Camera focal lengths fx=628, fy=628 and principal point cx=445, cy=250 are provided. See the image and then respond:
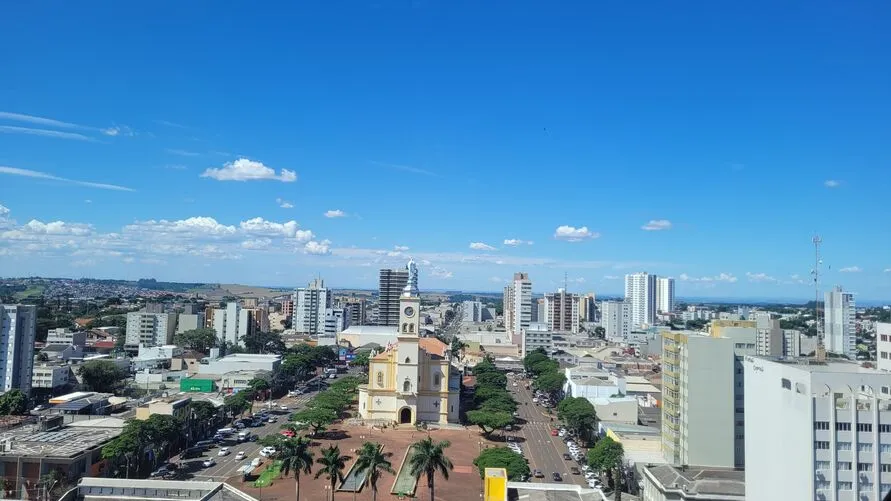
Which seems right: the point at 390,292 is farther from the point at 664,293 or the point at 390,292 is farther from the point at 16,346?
the point at 664,293

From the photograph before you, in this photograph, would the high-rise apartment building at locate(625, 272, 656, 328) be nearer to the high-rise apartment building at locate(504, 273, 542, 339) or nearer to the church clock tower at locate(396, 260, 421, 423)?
the high-rise apartment building at locate(504, 273, 542, 339)

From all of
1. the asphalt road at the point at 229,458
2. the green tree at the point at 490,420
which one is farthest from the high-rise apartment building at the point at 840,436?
the asphalt road at the point at 229,458

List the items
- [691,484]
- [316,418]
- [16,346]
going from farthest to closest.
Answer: [16,346] < [316,418] < [691,484]

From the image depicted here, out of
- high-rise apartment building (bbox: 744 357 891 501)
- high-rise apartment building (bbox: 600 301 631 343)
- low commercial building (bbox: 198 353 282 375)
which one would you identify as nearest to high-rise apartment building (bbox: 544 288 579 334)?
high-rise apartment building (bbox: 600 301 631 343)

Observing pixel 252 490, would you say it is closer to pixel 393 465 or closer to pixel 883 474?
pixel 393 465

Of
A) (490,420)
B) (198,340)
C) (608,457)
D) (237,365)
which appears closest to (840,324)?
(490,420)

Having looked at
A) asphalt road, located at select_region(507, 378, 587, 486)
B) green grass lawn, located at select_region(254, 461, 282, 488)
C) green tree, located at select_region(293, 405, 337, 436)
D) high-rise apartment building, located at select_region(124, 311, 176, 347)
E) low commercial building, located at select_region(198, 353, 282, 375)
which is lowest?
asphalt road, located at select_region(507, 378, 587, 486)
